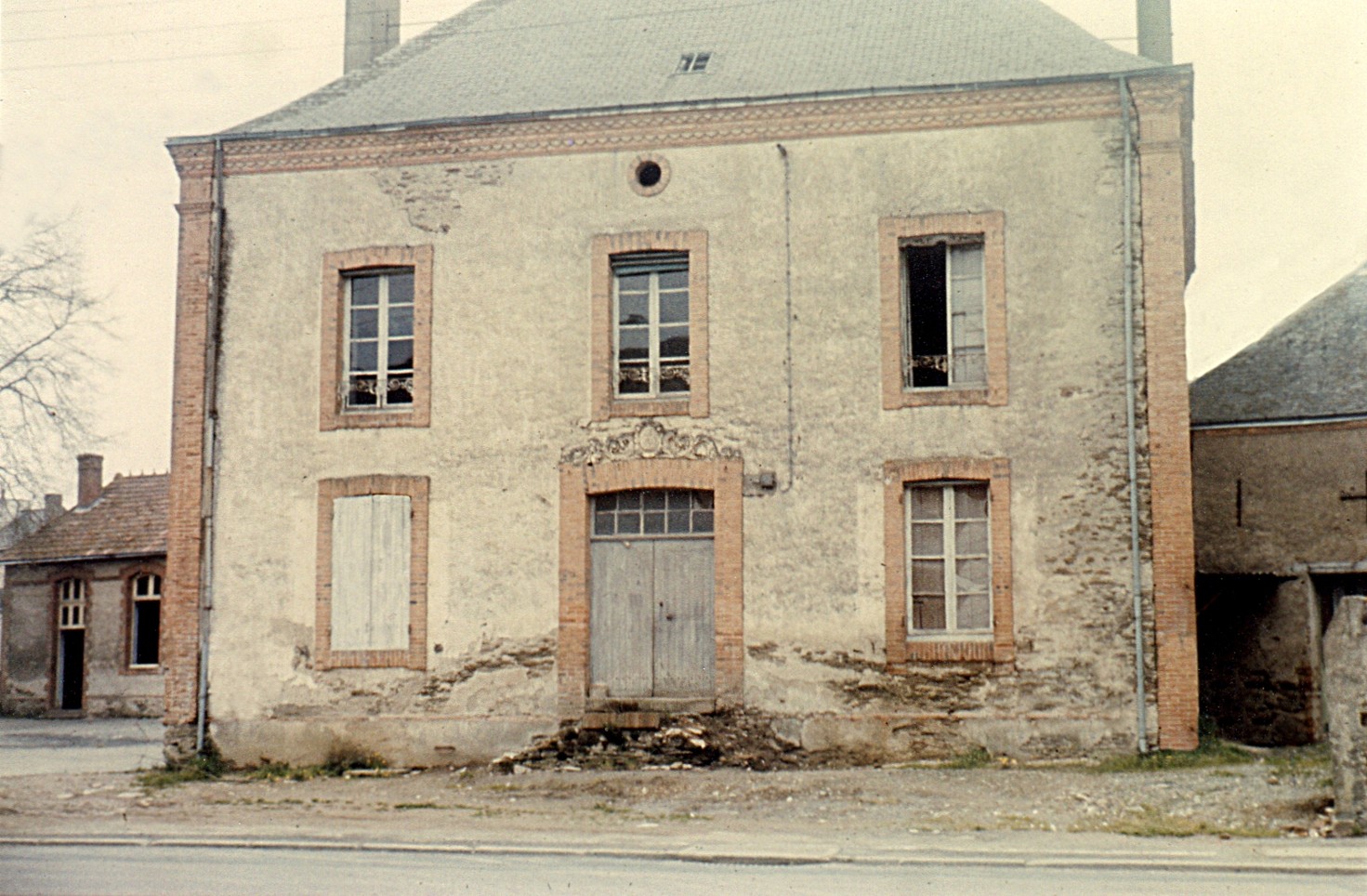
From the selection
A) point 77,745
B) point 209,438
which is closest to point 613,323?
point 209,438

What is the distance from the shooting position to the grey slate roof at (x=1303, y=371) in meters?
17.5

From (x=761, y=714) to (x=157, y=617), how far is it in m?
17.0

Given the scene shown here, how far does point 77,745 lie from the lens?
21.5 metres

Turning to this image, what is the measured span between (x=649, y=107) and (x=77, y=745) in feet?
43.1

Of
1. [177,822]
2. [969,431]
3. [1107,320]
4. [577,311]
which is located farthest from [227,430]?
[1107,320]

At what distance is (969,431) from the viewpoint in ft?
50.9

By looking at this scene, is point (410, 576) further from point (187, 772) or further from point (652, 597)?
point (187, 772)

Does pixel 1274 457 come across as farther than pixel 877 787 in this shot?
Yes

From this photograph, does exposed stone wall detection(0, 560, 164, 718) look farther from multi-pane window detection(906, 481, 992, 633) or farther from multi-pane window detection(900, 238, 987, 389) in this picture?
multi-pane window detection(900, 238, 987, 389)

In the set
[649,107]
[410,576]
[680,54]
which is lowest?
[410,576]

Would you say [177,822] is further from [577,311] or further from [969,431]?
[969,431]

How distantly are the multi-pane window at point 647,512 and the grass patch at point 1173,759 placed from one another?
508 centimetres

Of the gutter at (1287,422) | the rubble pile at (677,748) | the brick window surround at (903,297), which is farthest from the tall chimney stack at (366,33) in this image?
the gutter at (1287,422)

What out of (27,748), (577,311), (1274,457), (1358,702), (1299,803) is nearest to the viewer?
(1358,702)
